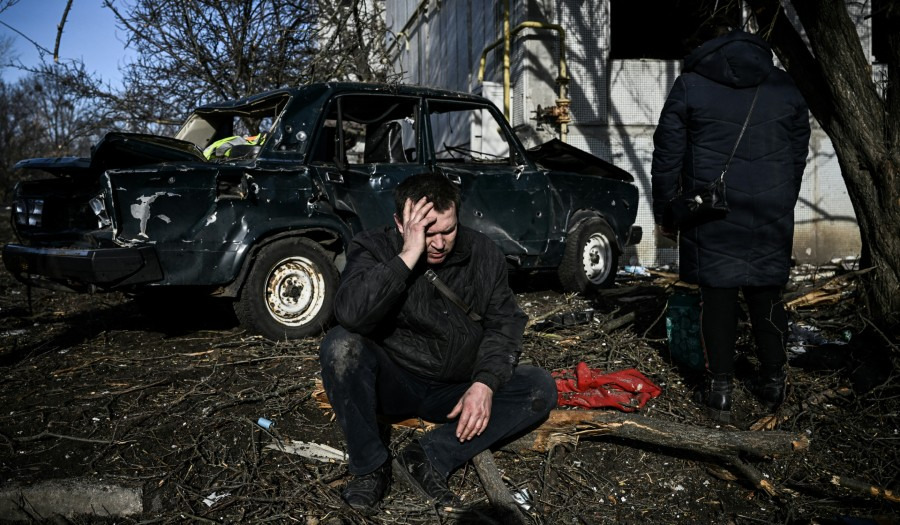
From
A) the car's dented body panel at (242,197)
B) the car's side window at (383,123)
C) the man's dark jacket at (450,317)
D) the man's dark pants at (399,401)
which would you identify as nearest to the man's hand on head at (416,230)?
the man's dark jacket at (450,317)

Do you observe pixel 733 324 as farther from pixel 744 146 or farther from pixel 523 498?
pixel 523 498

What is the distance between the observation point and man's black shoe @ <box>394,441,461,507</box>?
2.76 metres

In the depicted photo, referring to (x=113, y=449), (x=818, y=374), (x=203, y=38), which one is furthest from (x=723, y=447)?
(x=203, y=38)

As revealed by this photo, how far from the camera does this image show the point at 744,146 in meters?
3.47

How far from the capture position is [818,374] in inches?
163

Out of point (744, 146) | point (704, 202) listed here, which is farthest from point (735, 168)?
point (704, 202)

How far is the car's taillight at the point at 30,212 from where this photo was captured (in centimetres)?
504

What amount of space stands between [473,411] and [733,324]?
161 centimetres

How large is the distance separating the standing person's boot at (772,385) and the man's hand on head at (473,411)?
170 centimetres

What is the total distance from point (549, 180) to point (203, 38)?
633cm

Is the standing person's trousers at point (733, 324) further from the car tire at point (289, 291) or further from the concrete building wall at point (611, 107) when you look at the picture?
the concrete building wall at point (611, 107)

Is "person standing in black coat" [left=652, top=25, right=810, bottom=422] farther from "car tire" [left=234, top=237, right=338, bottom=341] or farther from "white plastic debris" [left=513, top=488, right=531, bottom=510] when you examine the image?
"car tire" [left=234, top=237, right=338, bottom=341]

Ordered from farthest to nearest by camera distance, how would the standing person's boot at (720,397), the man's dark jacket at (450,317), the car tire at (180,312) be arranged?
the car tire at (180,312) < the standing person's boot at (720,397) < the man's dark jacket at (450,317)

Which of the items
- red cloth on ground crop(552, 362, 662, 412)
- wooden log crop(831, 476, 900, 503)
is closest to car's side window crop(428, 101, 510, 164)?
red cloth on ground crop(552, 362, 662, 412)
